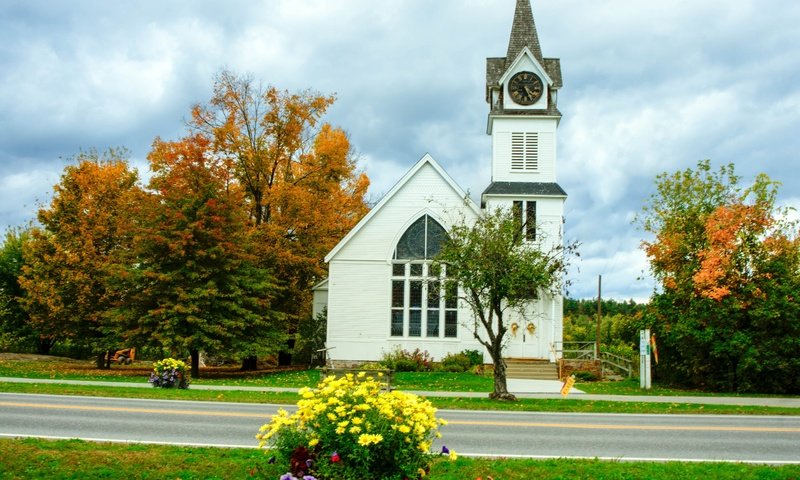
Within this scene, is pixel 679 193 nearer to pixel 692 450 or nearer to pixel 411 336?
pixel 411 336

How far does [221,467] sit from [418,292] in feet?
76.8

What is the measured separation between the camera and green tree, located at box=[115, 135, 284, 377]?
1078 inches

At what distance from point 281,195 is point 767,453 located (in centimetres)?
2621

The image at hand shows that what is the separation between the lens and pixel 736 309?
77.0 feet

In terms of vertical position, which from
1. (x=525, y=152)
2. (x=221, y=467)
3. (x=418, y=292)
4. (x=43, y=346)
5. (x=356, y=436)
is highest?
(x=525, y=152)

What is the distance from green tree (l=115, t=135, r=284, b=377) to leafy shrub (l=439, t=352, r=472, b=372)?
7627 millimetres

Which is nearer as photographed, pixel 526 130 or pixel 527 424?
pixel 527 424

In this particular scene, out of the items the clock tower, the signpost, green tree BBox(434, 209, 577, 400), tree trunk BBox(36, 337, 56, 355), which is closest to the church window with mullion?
the clock tower

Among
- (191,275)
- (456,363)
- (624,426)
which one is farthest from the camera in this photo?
(456,363)

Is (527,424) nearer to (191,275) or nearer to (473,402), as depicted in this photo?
(473,402)

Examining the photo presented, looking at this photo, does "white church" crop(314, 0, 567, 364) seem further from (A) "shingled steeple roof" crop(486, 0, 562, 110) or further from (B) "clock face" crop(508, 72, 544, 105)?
(A) "shingled steeple roof" crop(486, 0, 562, 110)

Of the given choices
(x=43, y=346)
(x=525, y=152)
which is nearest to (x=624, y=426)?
(x=525, y=152)

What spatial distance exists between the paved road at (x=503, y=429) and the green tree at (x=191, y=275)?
1065 centimetres

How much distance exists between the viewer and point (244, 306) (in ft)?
100
